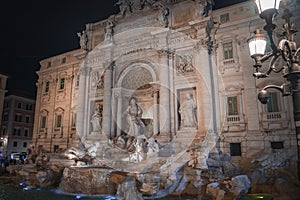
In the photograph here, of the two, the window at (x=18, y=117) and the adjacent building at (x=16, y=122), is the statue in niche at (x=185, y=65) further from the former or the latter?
the window at (x=18, y=117)

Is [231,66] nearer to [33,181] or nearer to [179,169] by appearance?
[179,169]

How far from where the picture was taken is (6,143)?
3316 cm

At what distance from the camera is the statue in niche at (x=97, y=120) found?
18.7 m

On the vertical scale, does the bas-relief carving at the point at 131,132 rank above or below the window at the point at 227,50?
below

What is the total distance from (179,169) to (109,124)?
854 cm

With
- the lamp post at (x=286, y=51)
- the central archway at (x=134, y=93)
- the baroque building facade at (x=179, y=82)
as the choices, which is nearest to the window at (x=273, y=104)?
the baroque building facade at (x=179, y=82)

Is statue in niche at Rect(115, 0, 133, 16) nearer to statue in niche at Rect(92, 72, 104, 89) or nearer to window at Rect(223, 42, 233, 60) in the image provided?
statue in niche at Rect(92, 72, 104, 89)

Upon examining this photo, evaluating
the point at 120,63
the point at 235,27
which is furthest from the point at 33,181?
the point at 235,27

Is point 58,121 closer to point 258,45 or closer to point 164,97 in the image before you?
point 164,97

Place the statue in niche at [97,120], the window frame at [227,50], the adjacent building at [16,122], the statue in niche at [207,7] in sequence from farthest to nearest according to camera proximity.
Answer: the adjacent building at [16,122] < the statue in niche at [97,120] < the statue in niche at [207,7] < the window frame at [227,50]

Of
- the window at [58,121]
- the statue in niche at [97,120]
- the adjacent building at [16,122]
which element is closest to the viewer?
the statue in niche at [97,120]

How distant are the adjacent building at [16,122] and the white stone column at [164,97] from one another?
27.3m

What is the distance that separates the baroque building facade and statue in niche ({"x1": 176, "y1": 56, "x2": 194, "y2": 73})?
0.23 ft

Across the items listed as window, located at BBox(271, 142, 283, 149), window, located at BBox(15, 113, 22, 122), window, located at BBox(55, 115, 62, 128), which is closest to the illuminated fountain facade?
window, located at BBox(271, 142, 283, 149)
